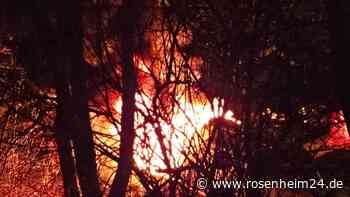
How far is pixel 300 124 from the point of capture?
434cm

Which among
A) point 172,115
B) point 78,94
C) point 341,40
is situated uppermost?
point 341,40

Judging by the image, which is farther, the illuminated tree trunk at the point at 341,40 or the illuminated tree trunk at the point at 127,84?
the illuminated tree trunk at the point at 127,84

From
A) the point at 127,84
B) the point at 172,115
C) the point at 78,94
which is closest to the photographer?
the point at 172,115

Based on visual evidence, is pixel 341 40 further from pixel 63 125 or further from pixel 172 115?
pixel 63 125

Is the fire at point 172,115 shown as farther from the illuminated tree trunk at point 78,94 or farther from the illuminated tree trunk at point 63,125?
the illuminated tree trunk at point 63,125

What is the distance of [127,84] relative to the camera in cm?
422

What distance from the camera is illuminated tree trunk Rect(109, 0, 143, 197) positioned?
413cm

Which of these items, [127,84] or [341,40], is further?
[127,84]

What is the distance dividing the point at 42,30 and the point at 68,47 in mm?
710

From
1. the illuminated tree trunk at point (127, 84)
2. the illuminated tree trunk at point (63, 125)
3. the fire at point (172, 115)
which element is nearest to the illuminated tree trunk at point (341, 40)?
the fire at point (172, 115)

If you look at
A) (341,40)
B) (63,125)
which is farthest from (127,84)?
(341,40)

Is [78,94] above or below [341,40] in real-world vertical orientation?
below

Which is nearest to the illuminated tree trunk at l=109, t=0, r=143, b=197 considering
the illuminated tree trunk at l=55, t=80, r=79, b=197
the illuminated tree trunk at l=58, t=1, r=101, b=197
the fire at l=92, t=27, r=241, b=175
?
the fire at l=92, t=27, r=241, b=175

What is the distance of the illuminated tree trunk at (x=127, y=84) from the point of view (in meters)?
4.13
